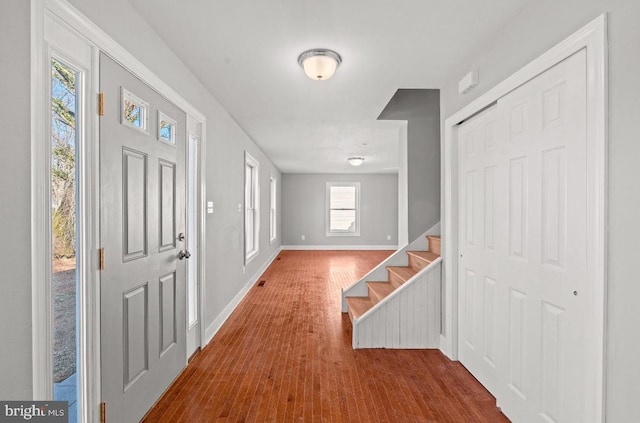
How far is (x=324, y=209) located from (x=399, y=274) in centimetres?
701

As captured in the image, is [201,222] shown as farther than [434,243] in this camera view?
No

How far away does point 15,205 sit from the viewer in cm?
115

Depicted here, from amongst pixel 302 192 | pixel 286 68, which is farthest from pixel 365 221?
pixel 286 68

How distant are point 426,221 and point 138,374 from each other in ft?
11.5

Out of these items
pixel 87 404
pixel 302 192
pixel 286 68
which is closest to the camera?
pixel 87 404

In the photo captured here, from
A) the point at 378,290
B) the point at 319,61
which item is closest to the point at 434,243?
the point at 378,290

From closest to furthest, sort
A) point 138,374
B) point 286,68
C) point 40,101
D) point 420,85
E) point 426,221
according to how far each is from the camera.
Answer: point 40,101 → point 138,374 → point 286,68 → point 420,85 → point 426,221

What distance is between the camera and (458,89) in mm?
2732

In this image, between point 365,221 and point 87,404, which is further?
point 365,221

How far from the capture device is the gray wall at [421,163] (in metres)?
4.22

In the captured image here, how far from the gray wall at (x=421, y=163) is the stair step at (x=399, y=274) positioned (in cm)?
45

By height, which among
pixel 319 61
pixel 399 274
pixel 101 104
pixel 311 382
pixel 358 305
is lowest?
pixel 311 382

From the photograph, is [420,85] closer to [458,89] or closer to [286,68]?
[458,89]

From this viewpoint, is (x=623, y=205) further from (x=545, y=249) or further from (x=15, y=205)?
(x=15, y=205)
